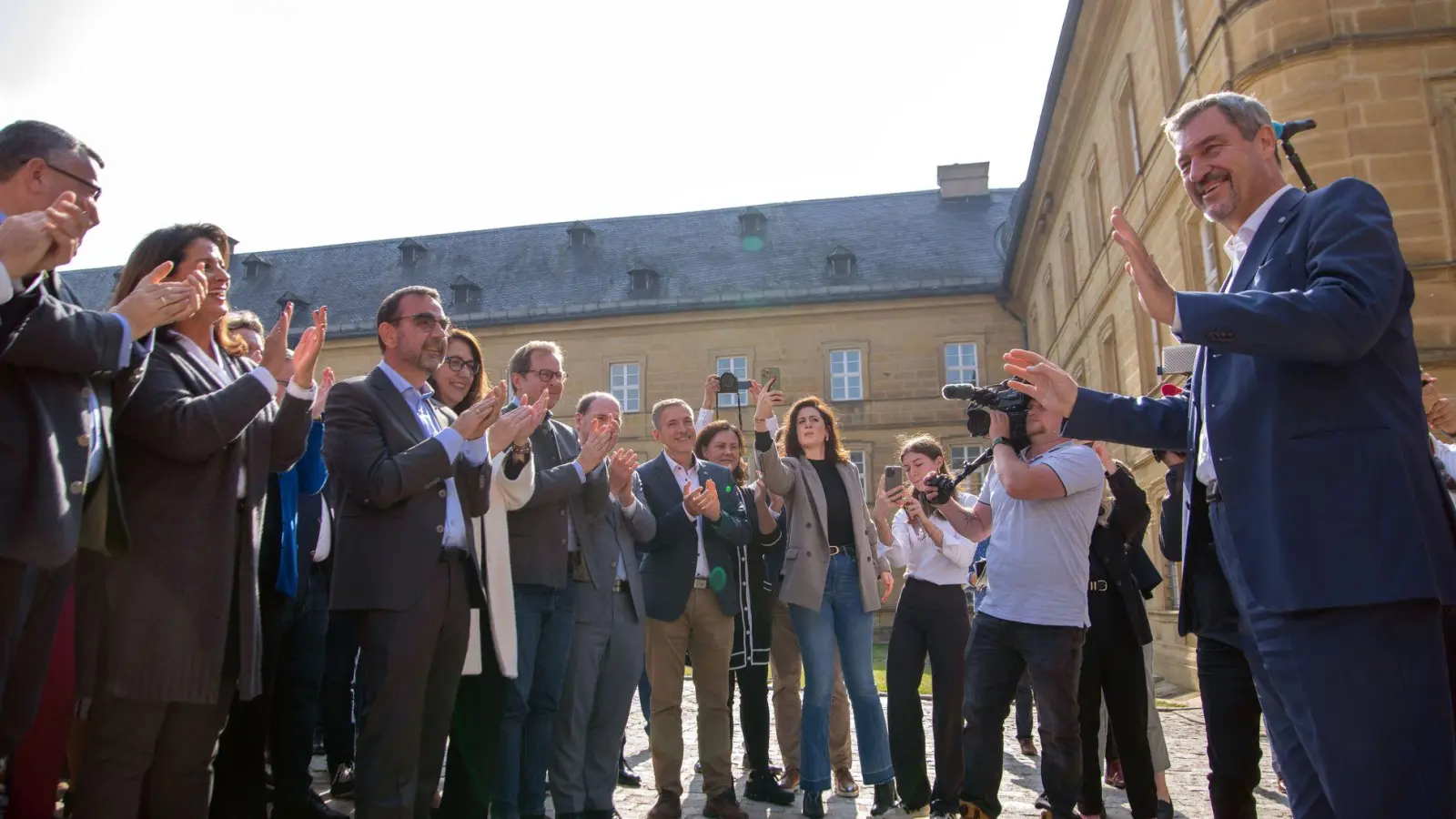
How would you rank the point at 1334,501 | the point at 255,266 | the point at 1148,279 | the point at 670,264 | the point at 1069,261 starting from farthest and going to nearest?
the point at 255,266, the point at 670,264, the point at 1069,261, the point at 1148,279, the point at 1334,501

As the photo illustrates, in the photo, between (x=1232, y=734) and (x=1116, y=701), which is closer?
(x=1232, y=734)

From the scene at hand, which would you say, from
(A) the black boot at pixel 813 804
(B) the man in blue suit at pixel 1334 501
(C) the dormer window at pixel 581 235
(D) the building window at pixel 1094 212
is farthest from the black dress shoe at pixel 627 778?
(C) the dormer window at pixel 581 235

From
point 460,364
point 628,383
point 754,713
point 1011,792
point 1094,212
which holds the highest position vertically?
point 1094,212

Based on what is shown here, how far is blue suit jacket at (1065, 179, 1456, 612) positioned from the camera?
226 centimetres

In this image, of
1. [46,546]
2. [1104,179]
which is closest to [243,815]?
[46,546]

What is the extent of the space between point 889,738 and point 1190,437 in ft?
12.2

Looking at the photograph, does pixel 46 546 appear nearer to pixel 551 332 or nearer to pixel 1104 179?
pixel 1104 179

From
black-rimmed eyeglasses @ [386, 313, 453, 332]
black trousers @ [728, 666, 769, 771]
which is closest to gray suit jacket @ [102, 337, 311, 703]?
black-rimmed eyeglasses @ [386, 313, 453, 332]

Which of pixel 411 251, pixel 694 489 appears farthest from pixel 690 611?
pixel 411 251

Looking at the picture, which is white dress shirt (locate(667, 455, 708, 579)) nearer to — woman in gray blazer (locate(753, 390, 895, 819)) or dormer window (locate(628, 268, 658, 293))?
woman in gray blazer (locate(753, 390, 895, 819))

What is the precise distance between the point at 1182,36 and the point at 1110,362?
7.88m

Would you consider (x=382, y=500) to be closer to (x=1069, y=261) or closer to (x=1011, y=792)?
(x=1011, y=792)

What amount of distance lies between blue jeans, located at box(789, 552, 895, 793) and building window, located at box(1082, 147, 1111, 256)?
53.0ft

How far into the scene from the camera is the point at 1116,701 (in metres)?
5.32
